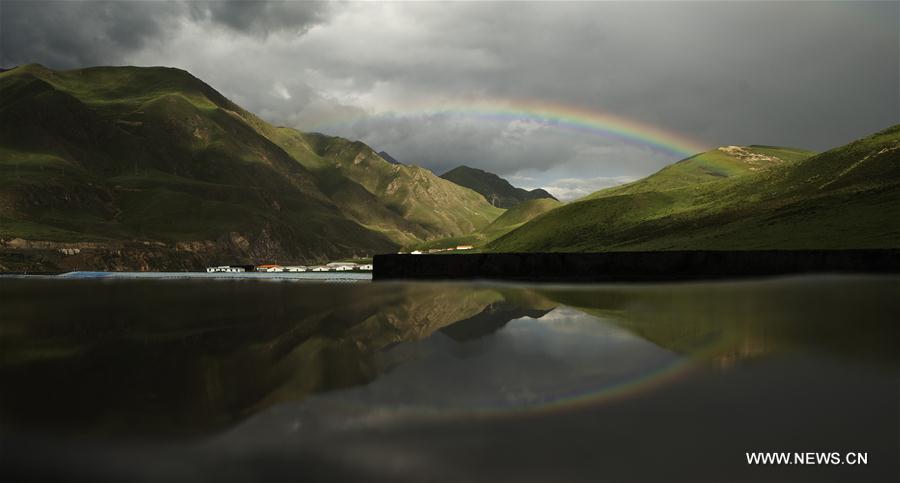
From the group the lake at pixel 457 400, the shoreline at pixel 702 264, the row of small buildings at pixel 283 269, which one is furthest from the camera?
the row of small buildings at pixel 283 269

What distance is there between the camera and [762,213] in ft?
380

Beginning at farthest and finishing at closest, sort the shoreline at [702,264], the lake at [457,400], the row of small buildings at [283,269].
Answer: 1. the row of small buildings at [283,269]
2. the shoreline at [702,264]
3. the lake at [457,400]

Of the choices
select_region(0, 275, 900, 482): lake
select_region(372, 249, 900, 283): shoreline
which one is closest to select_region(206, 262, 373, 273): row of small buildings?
select_region(372, 249, 900, 283): shoreline

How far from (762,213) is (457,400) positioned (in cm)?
12059

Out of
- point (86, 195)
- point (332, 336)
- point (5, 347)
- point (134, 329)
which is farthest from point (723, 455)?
point (86, 195)

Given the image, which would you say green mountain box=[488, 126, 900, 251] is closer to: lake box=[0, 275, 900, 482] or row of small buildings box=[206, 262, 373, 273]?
row of small buildings box=[206, 262, 373, 273]

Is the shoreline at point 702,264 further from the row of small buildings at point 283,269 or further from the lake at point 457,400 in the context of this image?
the row of small buildings at point 283,269

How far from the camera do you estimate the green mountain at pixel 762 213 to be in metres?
95.9

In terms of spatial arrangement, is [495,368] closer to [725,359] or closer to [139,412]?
[725,359]

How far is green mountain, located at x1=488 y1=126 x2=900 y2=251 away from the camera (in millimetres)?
95875

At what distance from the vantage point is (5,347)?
16.1m

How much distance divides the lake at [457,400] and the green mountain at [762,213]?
3226 inches

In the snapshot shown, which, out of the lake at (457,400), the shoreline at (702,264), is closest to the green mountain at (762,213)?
the shoreline at (702,264)

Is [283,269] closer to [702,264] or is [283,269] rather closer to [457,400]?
[702,264]
